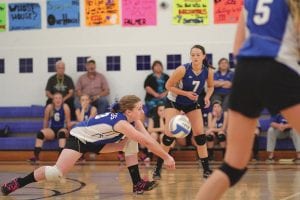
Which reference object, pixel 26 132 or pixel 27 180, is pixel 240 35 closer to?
pixel 27 180

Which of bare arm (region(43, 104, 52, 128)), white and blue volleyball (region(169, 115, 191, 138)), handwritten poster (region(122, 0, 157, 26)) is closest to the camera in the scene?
white and blue volleyball (region(169, 115, 191, 138))

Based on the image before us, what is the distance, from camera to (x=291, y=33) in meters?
3.11

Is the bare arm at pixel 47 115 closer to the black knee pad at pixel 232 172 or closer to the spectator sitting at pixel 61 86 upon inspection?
the spectator sitting at pixel 61 86

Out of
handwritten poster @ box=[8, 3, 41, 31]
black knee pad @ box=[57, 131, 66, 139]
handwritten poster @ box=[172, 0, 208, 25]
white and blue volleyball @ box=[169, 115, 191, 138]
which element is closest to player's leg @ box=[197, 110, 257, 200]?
white and blue volleyball @ box=[169, 115, 191, 138]

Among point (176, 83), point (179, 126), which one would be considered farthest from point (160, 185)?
point (176, 83)

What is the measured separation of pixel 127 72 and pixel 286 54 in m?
9.87

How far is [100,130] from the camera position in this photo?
5.88 meters

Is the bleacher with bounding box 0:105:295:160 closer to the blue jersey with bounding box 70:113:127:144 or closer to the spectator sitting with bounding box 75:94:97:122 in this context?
the spectator sitting with bounding box 75:94:97:122

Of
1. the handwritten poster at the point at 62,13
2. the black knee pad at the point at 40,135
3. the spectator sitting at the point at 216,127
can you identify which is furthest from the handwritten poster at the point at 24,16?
the spectator sitting at the point at 216,127

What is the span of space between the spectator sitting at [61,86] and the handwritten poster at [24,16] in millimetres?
1442

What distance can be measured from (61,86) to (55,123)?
1091 millimetres

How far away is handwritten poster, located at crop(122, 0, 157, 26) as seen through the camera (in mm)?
12781

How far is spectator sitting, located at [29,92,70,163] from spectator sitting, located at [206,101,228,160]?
9.27 ft

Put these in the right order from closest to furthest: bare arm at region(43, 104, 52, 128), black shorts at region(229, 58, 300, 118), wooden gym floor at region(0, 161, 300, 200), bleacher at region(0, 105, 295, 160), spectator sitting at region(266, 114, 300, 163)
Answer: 1. black shorts at region(229, 58, 300, 118)
2. wooden gym floor at region(0, 161, 300, 200)
3. spectator sitting at region(266, 114, 300, 163)
4. bleacher at region(0, 105, 295, 160)
5. bare arm at region(43, 104, 52, 128)
